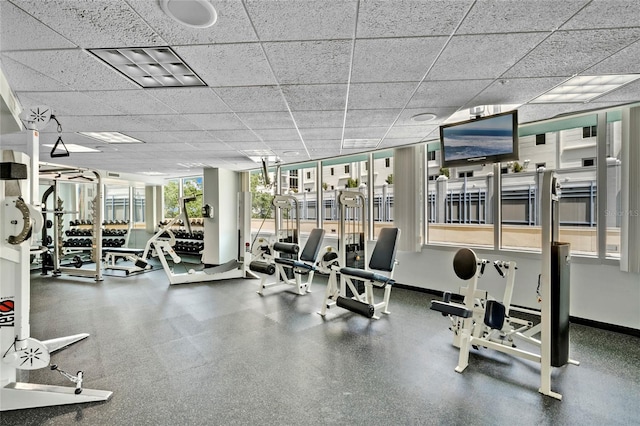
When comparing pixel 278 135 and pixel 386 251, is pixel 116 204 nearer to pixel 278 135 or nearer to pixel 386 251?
pixel 278 135

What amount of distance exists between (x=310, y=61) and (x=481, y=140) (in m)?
2.05

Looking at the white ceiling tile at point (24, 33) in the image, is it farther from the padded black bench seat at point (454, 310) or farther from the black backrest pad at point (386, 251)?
the black backrest pad at point (386, 251)

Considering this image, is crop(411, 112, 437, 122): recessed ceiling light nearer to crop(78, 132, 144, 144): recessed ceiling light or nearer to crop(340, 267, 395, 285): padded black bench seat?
crop(340, 267, 395, 285): padded black bench seat

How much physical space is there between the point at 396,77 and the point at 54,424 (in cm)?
335

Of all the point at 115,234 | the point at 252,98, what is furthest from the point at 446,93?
the point at 115,234

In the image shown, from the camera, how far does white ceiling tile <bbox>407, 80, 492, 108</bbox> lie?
2.60m

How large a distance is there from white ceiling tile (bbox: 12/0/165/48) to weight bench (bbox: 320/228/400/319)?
2956 mm

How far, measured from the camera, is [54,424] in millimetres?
1883

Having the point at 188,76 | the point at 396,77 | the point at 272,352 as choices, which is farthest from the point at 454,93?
the point at 272,352

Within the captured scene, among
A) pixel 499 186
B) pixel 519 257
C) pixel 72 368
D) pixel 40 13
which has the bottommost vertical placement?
pixel 72 368

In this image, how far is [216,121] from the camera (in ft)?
11.9

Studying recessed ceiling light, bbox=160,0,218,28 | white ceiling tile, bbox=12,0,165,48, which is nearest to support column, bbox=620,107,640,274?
recessed ceiling light, bbox=160,0,218,28

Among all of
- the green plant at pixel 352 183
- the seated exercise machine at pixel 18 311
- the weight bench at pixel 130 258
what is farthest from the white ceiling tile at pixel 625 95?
the weight bench at pixel 130 258

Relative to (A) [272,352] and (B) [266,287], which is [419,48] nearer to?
(A) [272,352]
